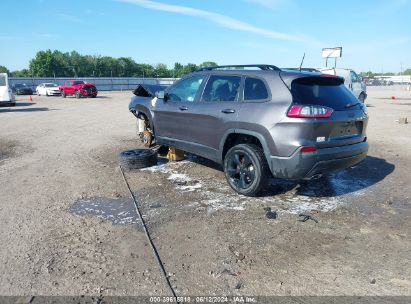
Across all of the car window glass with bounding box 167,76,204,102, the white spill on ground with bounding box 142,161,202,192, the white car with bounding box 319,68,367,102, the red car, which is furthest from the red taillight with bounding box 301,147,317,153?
the red car

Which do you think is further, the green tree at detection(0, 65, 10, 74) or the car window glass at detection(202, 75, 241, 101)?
the green tree at detection(0, 65, 10, 74)

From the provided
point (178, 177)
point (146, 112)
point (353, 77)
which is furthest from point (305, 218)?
point (353, 77)

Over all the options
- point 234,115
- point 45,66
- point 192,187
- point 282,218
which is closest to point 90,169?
point 192,187

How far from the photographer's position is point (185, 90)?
623 cm

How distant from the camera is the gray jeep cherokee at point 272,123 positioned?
4.30 m

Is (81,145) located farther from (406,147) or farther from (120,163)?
(406,147)

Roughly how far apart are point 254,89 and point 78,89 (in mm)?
29772

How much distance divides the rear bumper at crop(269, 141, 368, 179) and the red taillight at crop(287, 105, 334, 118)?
0.45 metres

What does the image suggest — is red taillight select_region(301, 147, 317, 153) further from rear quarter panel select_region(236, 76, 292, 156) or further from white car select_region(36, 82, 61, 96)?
white car select_region(36, 82, 61, 96)

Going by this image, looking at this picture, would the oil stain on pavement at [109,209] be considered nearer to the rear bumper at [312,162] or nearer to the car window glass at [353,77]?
the rear bumper at [312,162]

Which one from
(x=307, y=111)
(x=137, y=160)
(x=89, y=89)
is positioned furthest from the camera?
(x=89, y=89)

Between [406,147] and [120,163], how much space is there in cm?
706

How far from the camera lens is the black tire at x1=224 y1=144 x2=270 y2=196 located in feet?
15.6

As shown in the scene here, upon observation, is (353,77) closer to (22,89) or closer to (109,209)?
(109,209)
